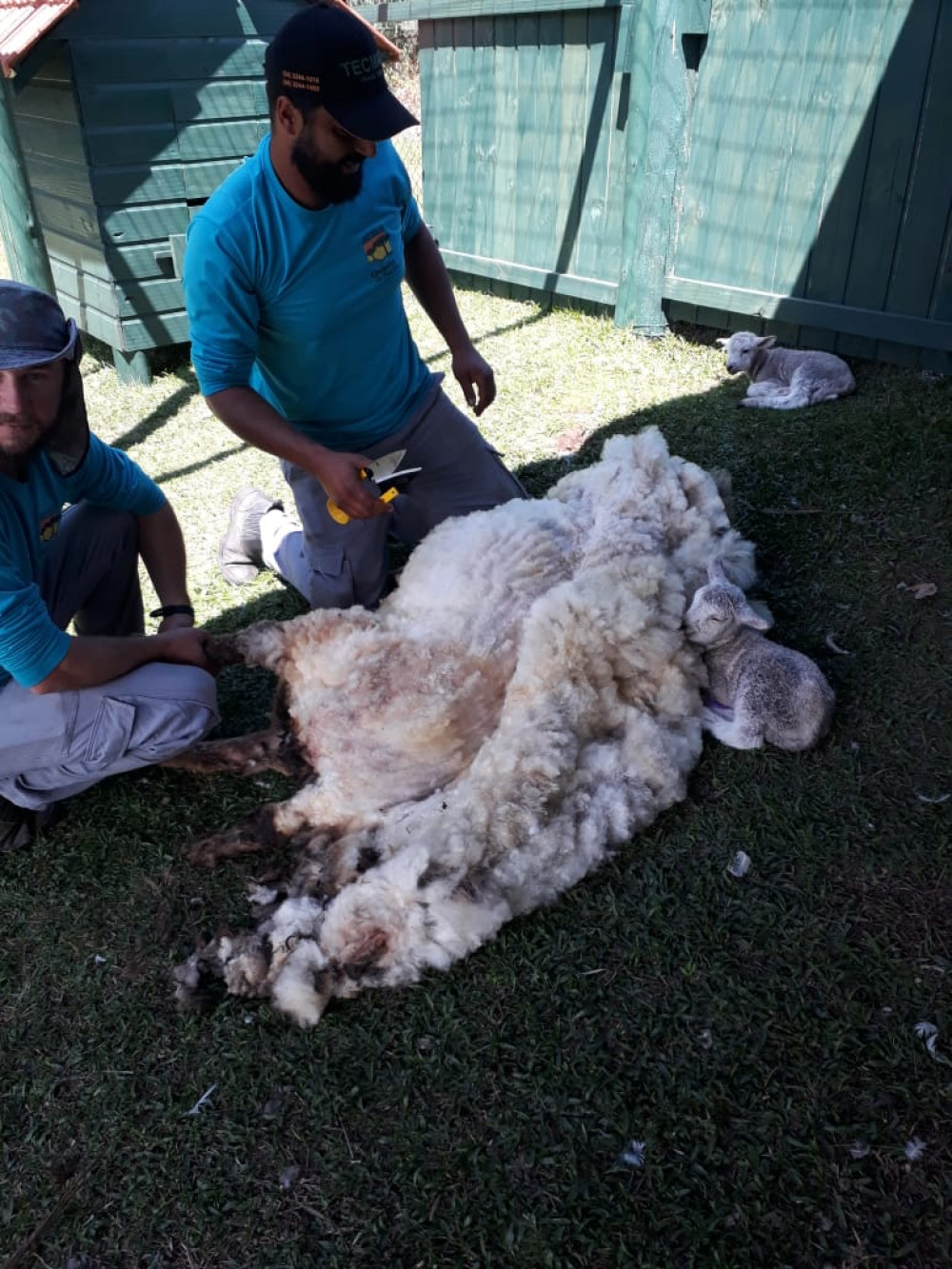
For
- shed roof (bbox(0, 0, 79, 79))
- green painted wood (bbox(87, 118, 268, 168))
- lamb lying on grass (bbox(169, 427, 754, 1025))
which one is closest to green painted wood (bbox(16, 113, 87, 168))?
green painted wood (bbox(87, 118, 268, 168))

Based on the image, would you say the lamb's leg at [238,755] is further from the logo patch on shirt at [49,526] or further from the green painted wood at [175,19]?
the green painted wood at [175,19]

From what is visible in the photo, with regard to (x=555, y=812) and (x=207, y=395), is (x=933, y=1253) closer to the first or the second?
(x=555, y=812)

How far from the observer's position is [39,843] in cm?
270

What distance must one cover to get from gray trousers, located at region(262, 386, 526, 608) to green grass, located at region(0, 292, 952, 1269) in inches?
35.2

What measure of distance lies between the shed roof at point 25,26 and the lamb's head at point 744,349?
13.2 feet

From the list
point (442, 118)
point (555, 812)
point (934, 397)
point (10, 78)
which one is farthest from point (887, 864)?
point (442, 118)

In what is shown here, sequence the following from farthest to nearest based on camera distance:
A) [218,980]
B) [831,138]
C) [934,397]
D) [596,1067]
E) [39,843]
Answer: [831,138] < [934,397] < [39,843] < [218,980] < [596,1067]

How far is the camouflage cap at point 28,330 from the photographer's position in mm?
2131

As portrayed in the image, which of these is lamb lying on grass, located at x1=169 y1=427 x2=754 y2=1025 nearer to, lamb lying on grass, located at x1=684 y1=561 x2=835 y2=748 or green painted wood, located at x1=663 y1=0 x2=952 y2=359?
lamb lying on grass, located at x1=684 y1=561 x2=835 y2=748

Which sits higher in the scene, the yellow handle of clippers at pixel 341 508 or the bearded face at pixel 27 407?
the bearded face at pixel 27 407

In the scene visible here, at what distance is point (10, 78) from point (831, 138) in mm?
4385

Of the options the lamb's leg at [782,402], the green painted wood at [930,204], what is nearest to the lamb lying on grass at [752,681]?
the lamb's leg at [782,402]

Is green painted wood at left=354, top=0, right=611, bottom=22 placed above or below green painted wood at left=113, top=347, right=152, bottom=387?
above

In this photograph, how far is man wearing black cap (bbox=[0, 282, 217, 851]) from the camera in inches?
88.8
